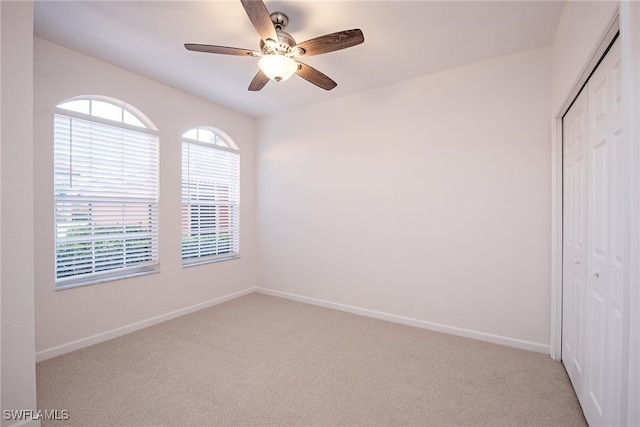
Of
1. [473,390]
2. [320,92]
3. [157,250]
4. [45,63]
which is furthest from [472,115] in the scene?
[45,63]

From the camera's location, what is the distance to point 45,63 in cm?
251

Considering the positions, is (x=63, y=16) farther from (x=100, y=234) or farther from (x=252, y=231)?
(x=252, y=231)

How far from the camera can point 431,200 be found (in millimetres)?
3150

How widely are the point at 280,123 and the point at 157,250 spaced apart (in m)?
2.42

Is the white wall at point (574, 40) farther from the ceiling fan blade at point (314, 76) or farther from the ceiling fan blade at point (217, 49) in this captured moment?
the ceiling fan blade at point (217, 49)

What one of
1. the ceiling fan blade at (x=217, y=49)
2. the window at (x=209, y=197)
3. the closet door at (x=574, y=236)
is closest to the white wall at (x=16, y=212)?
the ceiling fan blade at (x=217, y=49)

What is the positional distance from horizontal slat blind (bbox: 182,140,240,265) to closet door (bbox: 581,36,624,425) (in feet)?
12.7

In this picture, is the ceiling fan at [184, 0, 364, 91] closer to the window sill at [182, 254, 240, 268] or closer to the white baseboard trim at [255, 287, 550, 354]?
the window sill at [182, 254, 240, 268]

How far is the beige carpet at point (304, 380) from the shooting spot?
184 centimetres

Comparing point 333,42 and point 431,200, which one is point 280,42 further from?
point 431,200

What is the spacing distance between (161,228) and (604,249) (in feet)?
12.7

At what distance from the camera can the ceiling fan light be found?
80.4 inches

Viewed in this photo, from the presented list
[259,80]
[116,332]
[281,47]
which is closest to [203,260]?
[116,332]

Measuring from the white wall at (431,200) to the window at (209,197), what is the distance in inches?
28.7
